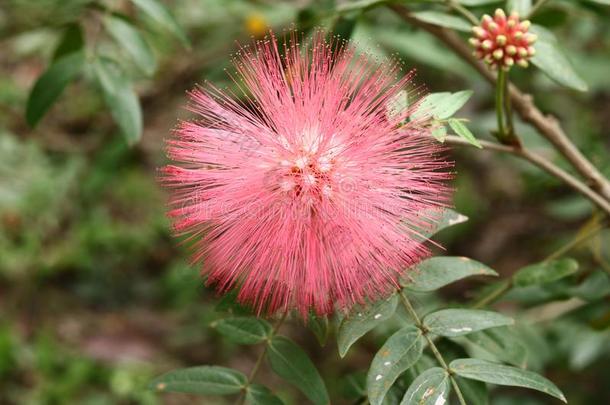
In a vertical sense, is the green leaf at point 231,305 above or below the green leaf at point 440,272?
below

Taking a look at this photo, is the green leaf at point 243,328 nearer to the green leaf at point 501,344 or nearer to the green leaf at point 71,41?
the green leaf at point 501,344

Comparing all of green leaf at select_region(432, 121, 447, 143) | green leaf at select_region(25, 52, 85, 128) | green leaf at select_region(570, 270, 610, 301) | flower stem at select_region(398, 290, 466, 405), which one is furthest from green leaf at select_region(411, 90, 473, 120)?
green leaf at select_region(25, 52, 85, 128)

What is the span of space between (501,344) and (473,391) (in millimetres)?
260

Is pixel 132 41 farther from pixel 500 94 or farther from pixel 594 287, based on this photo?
pixel 594 287

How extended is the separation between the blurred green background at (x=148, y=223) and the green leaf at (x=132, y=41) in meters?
0.98

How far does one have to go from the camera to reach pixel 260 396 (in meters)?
1.92

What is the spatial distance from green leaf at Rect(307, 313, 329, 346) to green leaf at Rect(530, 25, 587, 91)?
40.9 inches

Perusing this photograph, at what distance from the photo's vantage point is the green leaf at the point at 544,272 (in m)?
2.15

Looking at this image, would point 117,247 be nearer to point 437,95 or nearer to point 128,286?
point 128,286

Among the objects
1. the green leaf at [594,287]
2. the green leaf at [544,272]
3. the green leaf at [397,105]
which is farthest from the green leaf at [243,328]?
the green leaf at [594,287]

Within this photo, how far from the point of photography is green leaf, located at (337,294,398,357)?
5.62ft

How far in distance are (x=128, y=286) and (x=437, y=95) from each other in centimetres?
368

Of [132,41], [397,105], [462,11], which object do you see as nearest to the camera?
[397,105]

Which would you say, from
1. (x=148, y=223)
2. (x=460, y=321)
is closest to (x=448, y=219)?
(x=460, y=321)
